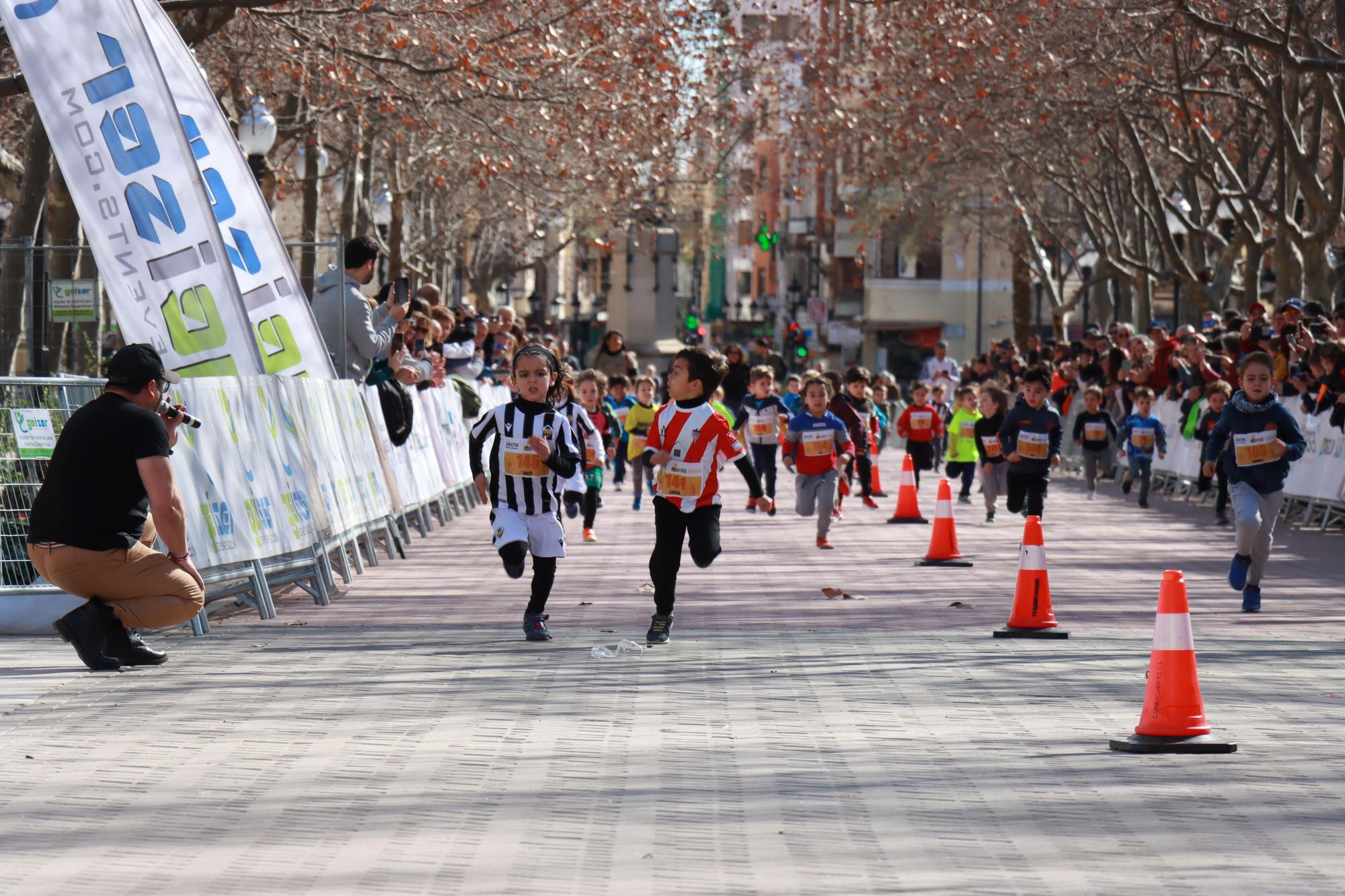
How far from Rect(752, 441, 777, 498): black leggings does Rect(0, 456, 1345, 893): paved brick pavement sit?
1056cm

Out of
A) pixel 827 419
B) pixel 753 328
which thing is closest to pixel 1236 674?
pixel 827 419

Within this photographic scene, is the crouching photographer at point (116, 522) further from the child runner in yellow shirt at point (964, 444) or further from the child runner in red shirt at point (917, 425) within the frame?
the child runner in red shirt at point (917, 425)

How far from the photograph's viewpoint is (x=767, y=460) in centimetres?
2459

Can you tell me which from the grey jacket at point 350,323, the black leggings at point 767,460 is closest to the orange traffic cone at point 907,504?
the black leggings at point 767,460

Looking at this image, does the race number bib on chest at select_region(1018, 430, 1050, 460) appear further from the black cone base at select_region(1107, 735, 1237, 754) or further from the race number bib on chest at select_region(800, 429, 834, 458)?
the black cone base at select_region(1107, 735, 1237, 754)

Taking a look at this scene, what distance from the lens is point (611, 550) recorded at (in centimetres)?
1836

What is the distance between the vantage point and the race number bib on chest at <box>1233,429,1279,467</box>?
14.0m

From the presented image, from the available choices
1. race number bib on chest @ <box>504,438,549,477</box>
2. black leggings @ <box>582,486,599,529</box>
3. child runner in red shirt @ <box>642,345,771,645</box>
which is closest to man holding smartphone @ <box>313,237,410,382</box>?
black leggings @ <box>582,486,599,529</box>

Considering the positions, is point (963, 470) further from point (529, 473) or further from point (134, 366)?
point (134, 366)

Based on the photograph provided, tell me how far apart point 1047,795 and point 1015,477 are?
13223 mm

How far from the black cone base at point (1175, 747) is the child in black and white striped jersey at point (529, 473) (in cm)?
423

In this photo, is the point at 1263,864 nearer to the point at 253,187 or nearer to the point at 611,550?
the point at 253,187

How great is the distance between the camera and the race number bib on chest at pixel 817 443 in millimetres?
19734

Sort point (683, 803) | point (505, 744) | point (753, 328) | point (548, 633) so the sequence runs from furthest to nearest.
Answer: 1. point (753, 328)
2. point (548, 633)
3. point (505, 744)
4. point (683, 803)
